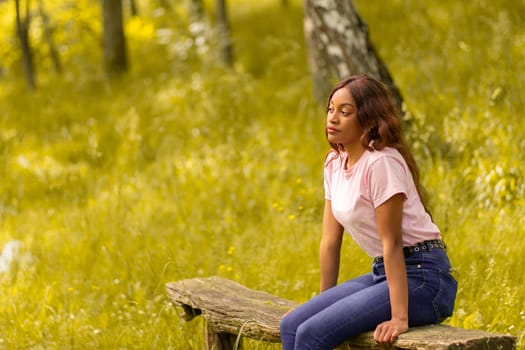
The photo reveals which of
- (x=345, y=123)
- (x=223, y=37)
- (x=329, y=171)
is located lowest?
(x=223, y=37)

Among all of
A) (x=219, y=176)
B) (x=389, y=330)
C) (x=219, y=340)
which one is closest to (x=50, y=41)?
(x=219, y=176)

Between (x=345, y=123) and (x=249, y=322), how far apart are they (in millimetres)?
960

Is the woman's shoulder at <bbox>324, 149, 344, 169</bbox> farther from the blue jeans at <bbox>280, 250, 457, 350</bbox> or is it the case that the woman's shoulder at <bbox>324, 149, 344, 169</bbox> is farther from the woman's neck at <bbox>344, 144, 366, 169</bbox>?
the blue jeans at <bbox>280, 250, 457, 350</bbox>

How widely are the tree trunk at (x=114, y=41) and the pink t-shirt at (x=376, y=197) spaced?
855cm

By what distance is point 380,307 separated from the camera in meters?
2.92

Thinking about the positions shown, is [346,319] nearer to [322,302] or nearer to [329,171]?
[322,302]

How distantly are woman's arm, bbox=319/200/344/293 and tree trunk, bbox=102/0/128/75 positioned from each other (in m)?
8.27

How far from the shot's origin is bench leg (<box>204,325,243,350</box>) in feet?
12.2

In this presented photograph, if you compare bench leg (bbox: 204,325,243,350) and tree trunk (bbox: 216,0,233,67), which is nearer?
bench leg (bbox: 204,325,243,350)

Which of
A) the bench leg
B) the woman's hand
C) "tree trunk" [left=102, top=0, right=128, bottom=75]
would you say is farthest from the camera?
"tree trunk" [left=102, top=0, right=128, bottom=75]

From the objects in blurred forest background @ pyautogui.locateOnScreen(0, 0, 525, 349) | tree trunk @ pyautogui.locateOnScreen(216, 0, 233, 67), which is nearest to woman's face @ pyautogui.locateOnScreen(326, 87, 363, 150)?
blurred forest background @ pyautogui.locateOnScreen(0, 0, 525, 349)

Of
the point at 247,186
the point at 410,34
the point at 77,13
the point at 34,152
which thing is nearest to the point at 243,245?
the point at 247,186

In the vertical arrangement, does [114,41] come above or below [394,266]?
below

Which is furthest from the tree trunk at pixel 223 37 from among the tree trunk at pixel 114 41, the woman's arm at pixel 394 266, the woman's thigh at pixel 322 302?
the woman's arm at pixel 394 266
